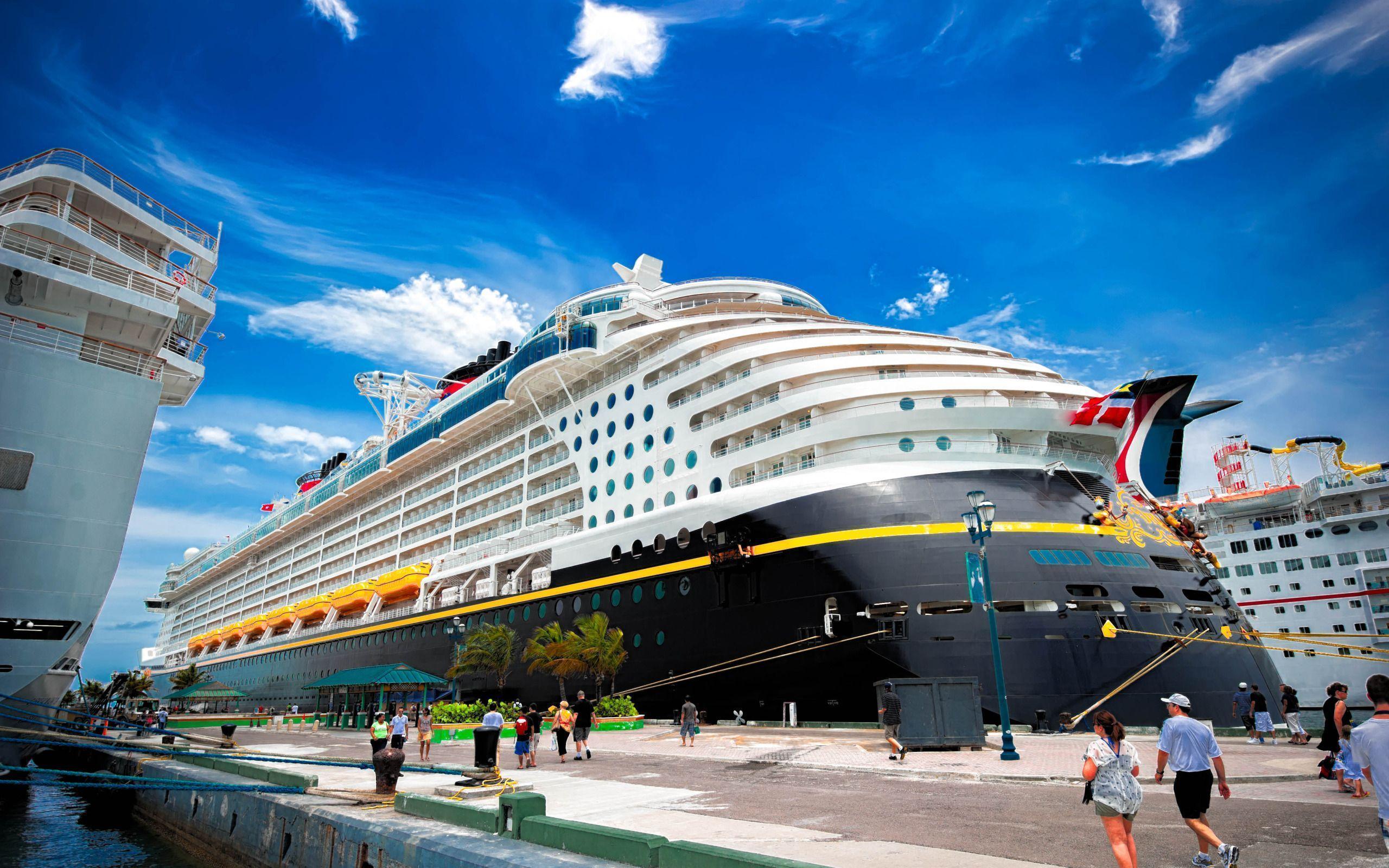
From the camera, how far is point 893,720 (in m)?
13.9

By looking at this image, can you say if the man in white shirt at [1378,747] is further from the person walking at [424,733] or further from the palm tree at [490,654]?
the palm tree at [490,654]

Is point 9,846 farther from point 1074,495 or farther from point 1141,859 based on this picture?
point 1074,495

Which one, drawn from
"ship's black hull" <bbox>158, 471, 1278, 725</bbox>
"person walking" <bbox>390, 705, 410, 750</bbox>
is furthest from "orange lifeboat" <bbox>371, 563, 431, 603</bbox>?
"person walking" <bbox>390, 705, 410, 750</bbox>

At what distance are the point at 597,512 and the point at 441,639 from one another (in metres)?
11.0

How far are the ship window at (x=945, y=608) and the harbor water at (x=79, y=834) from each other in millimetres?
14836

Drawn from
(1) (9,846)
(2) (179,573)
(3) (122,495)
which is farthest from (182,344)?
(2) (179,573)

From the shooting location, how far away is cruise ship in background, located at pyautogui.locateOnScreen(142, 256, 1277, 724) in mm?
17625

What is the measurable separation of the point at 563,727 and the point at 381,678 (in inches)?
502

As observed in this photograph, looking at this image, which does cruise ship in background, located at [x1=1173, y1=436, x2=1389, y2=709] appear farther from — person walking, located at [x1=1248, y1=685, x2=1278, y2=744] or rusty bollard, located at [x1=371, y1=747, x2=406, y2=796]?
rusty bollard, located at [x1=371, y1=747, x2=406, y2=796]

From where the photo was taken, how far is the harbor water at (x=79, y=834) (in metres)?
12.5

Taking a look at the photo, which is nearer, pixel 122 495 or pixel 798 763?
pixel 798 763

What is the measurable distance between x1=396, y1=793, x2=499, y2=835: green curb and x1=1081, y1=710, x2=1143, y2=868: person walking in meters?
5.07

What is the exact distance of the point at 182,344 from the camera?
19.3 m

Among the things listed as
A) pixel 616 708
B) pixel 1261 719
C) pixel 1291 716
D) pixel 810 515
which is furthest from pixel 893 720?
pixel 616 708
